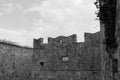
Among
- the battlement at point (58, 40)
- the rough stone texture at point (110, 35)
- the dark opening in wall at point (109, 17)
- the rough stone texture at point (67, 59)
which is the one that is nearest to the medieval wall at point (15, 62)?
the rough stone texture at point (67, 59)

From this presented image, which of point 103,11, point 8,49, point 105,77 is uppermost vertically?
point 103,11

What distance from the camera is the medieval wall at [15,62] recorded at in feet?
53.9

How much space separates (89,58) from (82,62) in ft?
2.50

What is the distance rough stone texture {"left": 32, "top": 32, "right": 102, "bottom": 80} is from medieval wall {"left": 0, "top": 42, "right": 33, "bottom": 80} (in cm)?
82

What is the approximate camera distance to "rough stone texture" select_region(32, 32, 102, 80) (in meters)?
14.1

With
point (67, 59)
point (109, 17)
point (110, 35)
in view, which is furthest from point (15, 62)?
point (109, 17)

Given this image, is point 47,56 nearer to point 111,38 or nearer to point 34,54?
point 34,54

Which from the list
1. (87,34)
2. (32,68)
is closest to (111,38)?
(87,34)

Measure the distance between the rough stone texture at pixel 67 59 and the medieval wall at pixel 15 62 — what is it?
0.82 m

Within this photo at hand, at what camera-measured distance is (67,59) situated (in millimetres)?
15883

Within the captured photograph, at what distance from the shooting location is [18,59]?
17.9 m

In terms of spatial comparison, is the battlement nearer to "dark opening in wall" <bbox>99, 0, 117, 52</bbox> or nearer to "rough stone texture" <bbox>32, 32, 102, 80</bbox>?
"rough stone texture" <bbox>32, 32, 102, 80</bbox>

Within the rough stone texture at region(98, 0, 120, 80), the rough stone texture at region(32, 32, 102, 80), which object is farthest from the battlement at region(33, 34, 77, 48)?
the rough stone texture at region(98, 0, 120, 80)

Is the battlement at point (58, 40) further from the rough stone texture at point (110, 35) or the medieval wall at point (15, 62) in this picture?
the rough stone texture at point (110, 35)
